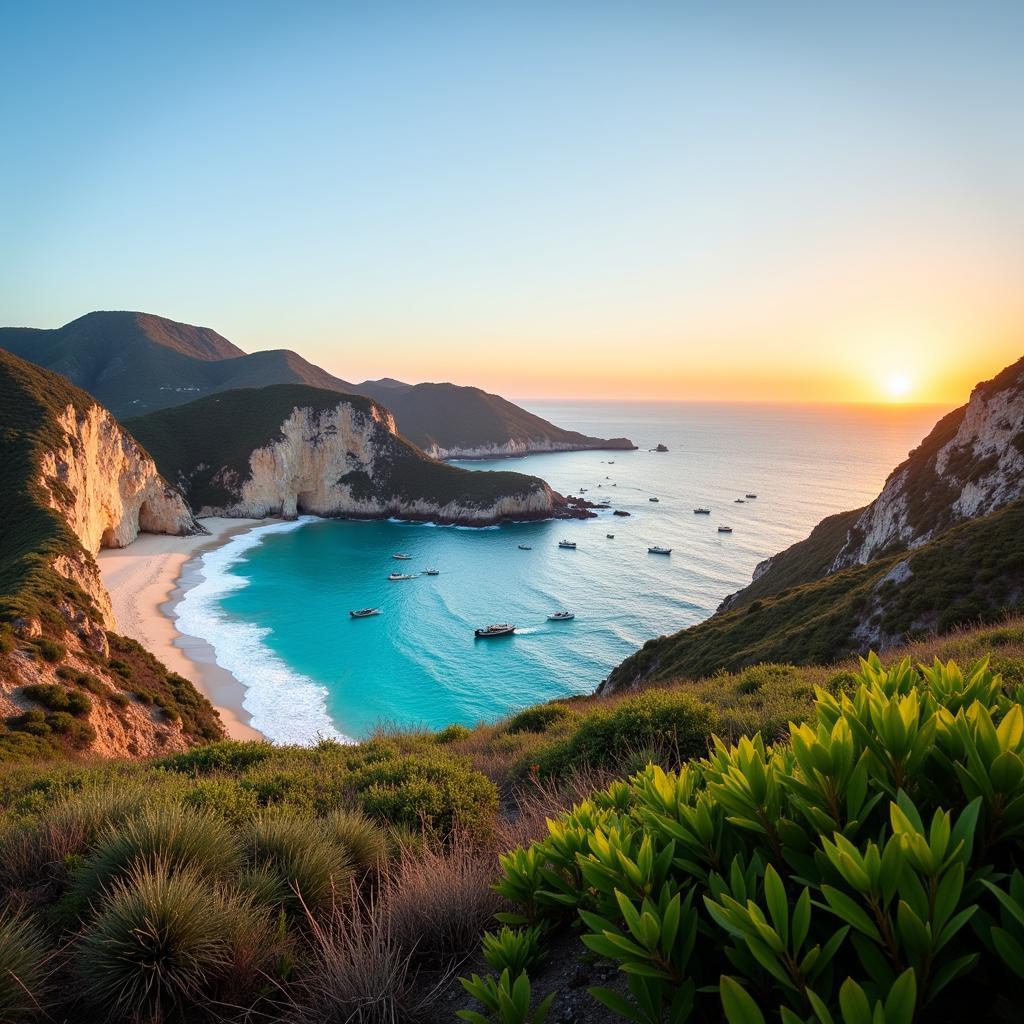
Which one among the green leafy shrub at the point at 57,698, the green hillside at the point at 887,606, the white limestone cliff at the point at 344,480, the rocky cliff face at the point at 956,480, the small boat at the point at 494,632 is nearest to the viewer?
the green hillside at the point at 887,606

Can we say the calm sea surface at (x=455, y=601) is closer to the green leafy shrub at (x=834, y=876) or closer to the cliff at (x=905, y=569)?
the cliff at (x=905, y=569)

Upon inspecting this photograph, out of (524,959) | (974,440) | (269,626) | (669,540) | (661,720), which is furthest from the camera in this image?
(669,540)

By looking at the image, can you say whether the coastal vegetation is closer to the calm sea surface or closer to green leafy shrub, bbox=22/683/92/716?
green leafy shrub, bbox=22/683/92/716

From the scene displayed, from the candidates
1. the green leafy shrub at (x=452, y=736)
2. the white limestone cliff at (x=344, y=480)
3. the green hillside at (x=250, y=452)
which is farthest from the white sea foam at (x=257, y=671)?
the green hillside at (x=250, y=452)

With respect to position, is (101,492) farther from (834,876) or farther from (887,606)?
(834,876)

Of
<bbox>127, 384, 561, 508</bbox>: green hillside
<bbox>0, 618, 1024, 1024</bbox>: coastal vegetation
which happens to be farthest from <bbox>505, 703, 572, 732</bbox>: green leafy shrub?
<bbox>127, 384, 561, 508</bbox>: green hillside

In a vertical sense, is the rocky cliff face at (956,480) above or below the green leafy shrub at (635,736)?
above

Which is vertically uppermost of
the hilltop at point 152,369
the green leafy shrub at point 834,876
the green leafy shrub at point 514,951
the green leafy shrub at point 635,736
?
the hilltop at point 152,369

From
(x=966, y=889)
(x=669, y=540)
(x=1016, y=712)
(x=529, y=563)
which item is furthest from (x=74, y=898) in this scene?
(x=669, y=540)

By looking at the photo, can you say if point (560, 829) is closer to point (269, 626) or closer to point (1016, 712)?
point (1016, 712)
